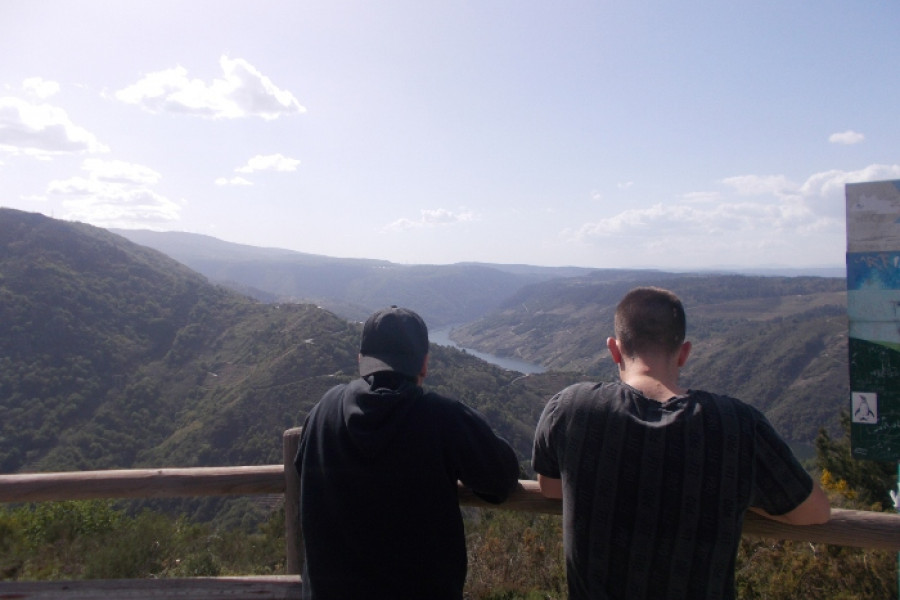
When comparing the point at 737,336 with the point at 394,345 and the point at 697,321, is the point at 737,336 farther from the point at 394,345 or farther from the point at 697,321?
the point at 394,345

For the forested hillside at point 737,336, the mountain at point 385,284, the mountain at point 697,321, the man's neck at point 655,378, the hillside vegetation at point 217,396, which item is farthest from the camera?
the mountain at point 385,284

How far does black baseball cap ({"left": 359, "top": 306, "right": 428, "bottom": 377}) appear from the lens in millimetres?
1888

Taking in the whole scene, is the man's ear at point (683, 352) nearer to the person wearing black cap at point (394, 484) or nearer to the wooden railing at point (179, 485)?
the person wearing black cap at point (394, 484)

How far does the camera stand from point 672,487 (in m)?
1.60

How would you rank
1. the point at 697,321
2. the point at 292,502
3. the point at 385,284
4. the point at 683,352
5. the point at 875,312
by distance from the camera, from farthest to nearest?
the point at 385,284, the point at 697,321, the point at 292,502, the point at 875,312, the point at 683,352

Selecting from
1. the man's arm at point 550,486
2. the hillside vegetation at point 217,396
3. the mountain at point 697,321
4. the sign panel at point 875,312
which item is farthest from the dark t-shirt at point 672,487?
the mountain at point 697,321

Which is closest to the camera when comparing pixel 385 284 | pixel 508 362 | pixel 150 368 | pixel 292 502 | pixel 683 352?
pixel 683 352

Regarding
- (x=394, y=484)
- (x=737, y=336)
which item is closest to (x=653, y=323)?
(x=394, y=484)

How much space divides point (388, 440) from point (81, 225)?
85911 millimetres

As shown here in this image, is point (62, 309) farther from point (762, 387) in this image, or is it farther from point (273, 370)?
point (762, 387)

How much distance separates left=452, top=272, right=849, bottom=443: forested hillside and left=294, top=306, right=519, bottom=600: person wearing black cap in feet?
67.9

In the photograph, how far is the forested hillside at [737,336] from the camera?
48938 millimetres

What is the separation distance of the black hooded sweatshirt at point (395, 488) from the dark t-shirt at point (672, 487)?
337 mm

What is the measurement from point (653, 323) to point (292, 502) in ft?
5.58
